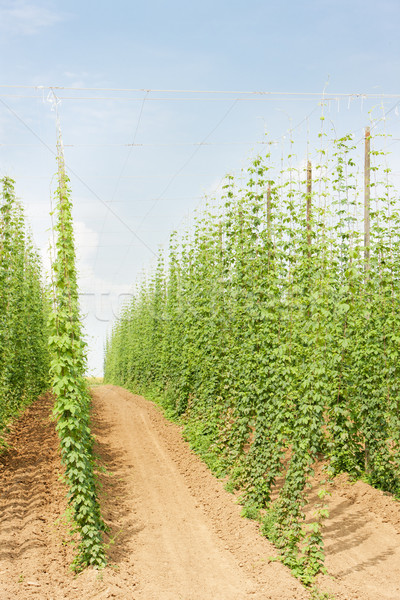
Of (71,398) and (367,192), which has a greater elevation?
(367,192)

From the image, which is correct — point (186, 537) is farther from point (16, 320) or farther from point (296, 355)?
point (16, 320)

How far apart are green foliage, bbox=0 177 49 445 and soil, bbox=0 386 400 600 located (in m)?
2.20

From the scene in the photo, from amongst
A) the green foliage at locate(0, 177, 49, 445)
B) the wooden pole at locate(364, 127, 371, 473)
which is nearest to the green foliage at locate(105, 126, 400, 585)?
the wooden pole at locate(364, 127, 371, 473)

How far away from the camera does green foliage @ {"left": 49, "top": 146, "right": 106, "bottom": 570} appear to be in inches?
320

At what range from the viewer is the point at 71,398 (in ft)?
27.2

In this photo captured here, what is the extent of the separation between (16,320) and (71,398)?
8.31 meters

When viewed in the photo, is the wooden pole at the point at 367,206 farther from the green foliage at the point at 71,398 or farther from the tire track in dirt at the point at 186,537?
the green foliage at the point at 71,398

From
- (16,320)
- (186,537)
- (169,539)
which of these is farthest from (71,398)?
(16,320)

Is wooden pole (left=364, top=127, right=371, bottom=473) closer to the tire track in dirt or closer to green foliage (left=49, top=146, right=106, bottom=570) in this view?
the tire track in dirt

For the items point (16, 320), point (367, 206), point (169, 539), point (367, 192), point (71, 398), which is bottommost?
point (169, 539)

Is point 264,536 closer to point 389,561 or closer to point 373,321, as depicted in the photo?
point 389,561

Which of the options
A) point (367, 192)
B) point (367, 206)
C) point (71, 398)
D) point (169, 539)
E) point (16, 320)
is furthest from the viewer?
point (16, 320)

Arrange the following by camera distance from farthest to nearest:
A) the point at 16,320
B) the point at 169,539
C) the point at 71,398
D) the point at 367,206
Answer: the point at 16,320, the point at 367,206, the point at 169,539, the point at 71,398

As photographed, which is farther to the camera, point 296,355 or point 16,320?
point 16,320
